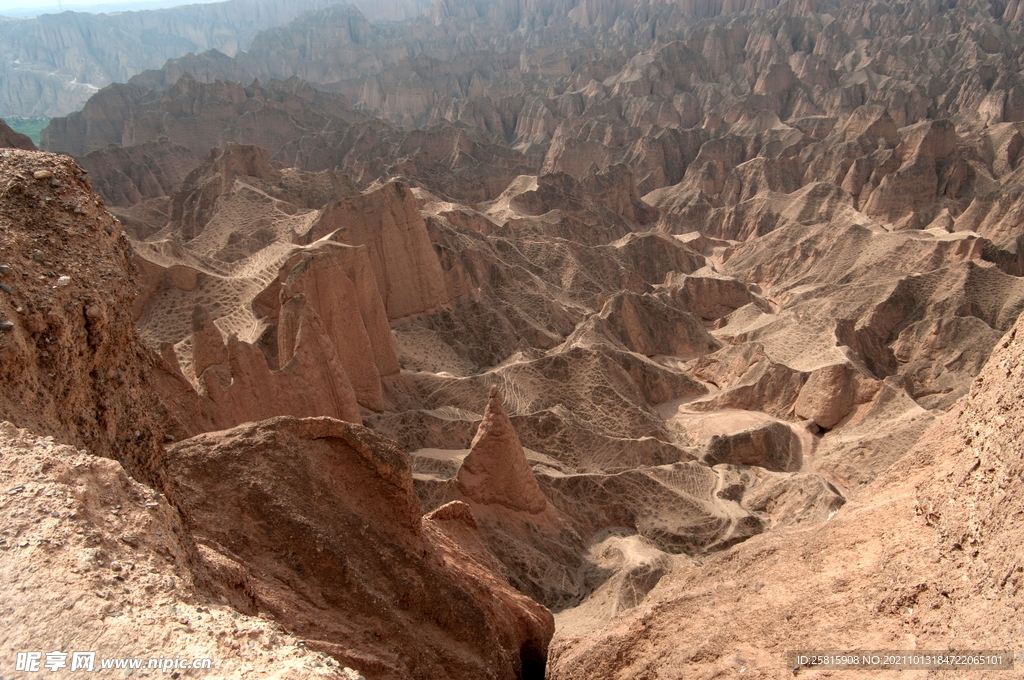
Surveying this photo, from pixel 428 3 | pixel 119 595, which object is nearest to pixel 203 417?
pixel 119 595

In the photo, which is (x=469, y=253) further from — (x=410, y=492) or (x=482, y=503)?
(x=410, y=492)

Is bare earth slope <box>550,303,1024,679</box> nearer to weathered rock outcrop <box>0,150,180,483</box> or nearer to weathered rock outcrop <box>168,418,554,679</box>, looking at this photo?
weathered rock outcrop <box>168,418,554,679</box>

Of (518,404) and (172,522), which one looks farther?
(518,404)

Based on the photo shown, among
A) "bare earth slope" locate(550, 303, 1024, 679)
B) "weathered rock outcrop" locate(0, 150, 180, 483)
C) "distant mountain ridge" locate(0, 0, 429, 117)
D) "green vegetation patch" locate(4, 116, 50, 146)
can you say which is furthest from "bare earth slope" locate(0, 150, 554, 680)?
"distant mountain ridge" locate(0, 0, 429, 117)

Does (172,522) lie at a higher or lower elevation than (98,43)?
higher

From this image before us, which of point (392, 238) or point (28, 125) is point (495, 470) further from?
point (28, 125)

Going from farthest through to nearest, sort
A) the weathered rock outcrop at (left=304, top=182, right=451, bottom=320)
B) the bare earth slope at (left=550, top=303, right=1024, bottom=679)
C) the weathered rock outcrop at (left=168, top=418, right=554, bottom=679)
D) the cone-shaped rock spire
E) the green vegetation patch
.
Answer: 1. the green vegetation patch
2. the weathered rock outcrop at (left=304, top=182, right=451, bottom=320)
3. the cone-shaped rock spire
4. the weathered rock outcrop at (left=168, top=418, right=554, bottom=679)
5. the bare earth slope at (left=550, top=303, right=1024, bottom=679)

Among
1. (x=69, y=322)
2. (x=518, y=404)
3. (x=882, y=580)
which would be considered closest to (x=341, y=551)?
(x=69, y=322)
